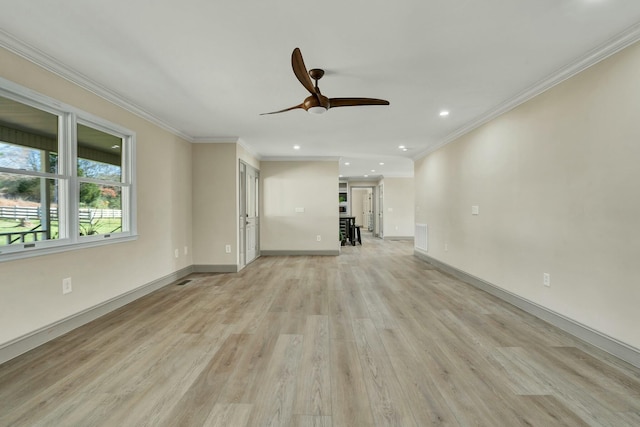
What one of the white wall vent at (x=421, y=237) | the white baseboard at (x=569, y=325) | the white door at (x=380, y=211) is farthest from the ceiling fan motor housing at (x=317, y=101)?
the white door at (x=380, y=211)

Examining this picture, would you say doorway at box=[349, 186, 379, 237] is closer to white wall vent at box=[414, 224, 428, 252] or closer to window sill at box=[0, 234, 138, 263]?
white wall vent at box=[414, 224, 428, 252]

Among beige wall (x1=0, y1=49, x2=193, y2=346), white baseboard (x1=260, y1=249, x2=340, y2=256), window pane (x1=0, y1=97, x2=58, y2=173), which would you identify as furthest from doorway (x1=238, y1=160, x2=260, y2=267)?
window pane (x1=0, y1=97, x2=58, y2=173)

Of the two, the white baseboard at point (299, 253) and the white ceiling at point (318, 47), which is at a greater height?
the white ceiling at point (318, 47)

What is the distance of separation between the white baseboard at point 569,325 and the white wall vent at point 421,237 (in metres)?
1.87

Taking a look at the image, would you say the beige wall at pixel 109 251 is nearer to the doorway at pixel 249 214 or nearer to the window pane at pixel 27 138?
the window pane at pixel 27 138

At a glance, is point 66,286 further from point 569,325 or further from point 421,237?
point 421,237

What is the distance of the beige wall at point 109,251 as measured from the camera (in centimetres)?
211

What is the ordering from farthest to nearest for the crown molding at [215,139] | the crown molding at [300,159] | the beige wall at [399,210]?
the beige wall at [399,210] → the crown molding at [300,159] → the crown molding at [215,139]

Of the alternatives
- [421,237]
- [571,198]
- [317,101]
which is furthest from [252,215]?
[571,198]

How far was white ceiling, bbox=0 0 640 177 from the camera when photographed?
5.80 ft

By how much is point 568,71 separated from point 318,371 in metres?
3.32

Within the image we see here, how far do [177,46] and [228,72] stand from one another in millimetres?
488

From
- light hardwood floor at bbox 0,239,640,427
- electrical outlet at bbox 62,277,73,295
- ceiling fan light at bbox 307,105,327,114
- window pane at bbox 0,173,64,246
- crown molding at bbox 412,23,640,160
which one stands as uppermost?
crown molding at bbox 412,23,640,160

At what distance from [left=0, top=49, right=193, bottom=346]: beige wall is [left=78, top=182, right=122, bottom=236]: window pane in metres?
0.22
